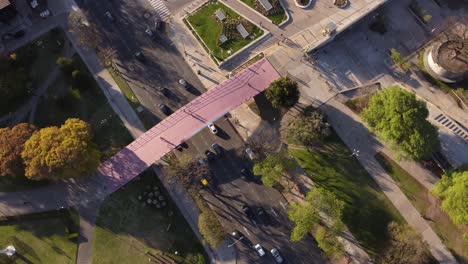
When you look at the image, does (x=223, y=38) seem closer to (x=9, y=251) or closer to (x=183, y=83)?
(x=183, y=83)

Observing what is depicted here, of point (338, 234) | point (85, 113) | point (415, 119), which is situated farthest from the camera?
point (85, 113)

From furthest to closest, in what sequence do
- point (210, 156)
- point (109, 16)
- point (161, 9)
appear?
point (161, 9), point (109, 16), point (210, 156)

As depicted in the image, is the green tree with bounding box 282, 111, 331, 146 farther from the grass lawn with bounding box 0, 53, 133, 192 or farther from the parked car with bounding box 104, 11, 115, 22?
the parked car with bounding box 104, 11, 115, 22

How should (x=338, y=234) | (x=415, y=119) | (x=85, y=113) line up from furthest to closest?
1. (x=85, y=113)
2. (x=338, y=234)
3. (x=415, y=119)

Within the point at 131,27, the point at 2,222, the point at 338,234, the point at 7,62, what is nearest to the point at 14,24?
the point at 7,62

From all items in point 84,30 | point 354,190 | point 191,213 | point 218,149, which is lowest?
point 354,190

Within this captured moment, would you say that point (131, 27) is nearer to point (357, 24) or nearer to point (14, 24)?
point (14, 24)

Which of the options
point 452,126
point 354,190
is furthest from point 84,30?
point 452,126

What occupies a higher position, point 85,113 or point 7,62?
point 7,62

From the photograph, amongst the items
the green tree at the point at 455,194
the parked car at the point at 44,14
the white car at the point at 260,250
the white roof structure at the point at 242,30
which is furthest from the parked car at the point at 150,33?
the green tree at the point at 455,194
